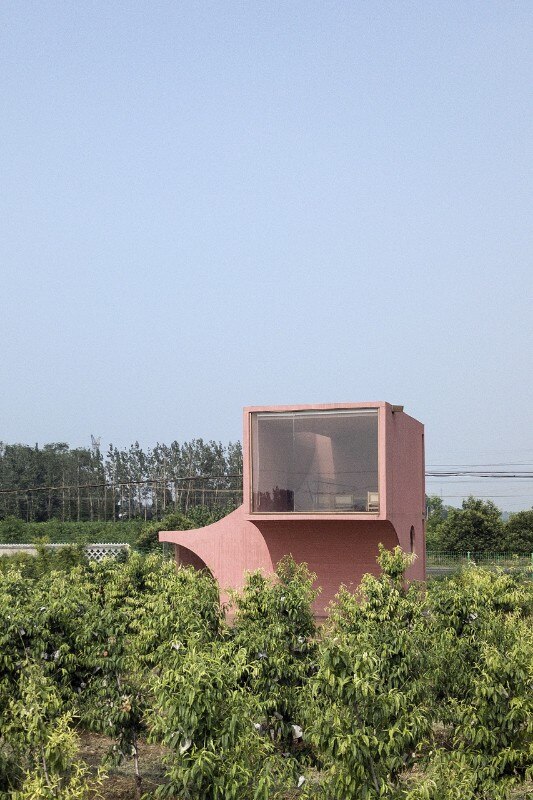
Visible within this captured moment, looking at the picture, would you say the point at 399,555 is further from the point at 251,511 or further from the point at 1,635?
the point at 251,511

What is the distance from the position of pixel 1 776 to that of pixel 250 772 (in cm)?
282

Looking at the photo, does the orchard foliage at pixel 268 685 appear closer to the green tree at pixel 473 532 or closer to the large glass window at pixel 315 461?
the large glass window at pixel 315 461

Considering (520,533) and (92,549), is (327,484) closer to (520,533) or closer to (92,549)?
(92,549)

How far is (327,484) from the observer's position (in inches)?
877

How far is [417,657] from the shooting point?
33.5 feet

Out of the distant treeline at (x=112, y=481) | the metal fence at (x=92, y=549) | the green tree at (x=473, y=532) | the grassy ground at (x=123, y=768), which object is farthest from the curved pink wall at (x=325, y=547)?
the distant treeline at (x=112, y=481)

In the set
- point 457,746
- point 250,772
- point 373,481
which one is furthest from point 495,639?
point 373,481

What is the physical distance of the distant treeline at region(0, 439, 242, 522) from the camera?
80938 millimetres

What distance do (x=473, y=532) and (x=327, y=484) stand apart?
86.8ft

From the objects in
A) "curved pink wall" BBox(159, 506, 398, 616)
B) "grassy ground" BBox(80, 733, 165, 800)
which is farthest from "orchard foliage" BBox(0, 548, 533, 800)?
"curved pink wall" BBox(159, 506, 398, 616)

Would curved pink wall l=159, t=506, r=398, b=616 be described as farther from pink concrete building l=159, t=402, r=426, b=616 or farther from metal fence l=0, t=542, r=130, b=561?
metal fence l=0, t=542, r=130, b=561

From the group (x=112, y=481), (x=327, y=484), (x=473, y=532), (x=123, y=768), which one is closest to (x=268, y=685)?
(x=123, y=768)

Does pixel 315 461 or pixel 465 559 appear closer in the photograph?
pixel 315 461

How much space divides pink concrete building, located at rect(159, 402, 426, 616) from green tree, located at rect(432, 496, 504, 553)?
23.0 meters
